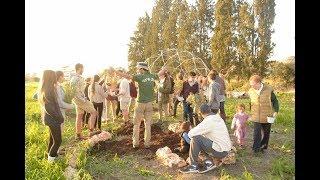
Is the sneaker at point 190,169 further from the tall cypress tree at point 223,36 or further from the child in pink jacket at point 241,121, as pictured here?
the tall cypress tree at point 223,36

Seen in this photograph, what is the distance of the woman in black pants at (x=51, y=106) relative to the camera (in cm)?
723

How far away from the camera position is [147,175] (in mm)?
7355

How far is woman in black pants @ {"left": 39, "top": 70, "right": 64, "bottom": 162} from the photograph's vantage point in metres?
7.23

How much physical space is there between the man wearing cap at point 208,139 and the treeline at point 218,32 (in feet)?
64.9

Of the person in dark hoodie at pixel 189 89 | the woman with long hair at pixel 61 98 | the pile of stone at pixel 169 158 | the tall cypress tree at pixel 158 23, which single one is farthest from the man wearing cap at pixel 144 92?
the tall cypress tree at pixel 158 23

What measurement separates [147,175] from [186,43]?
82.0ft

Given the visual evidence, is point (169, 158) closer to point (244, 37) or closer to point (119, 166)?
point (119, 166)

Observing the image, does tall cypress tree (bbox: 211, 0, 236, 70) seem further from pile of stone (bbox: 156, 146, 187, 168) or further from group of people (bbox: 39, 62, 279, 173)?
pile of stone (bbox: 156, 146, 187, 168)

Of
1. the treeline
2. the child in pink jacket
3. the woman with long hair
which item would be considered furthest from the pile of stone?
the treeline

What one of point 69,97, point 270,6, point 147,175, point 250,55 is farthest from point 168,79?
point 270,6

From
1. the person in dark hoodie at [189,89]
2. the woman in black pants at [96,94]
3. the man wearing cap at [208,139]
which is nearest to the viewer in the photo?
the man wearing cap at [208,139]

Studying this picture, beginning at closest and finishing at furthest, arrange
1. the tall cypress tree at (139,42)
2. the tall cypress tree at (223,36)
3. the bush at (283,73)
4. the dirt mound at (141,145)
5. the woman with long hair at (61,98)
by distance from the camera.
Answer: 1. the woman with long hair at (61,98)
2. the dirt mound at (141,145)
3. the bush at (283,73)
4. the tall cypress tree at (223,36)
5. the tall cypress tree at (139,42)

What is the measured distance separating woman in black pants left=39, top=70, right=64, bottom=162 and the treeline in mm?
20445
